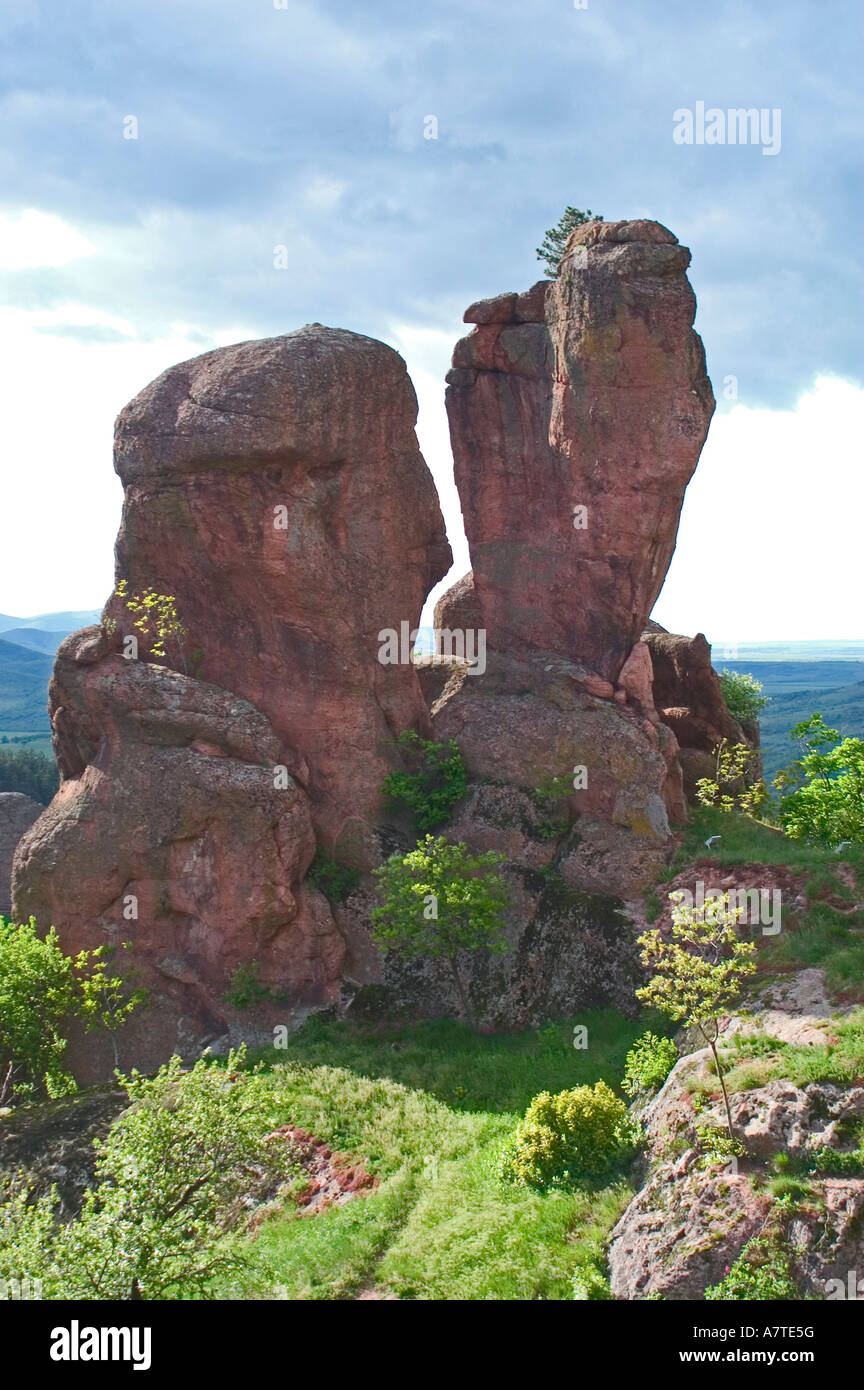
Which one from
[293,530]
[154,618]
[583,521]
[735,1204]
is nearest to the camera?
[735,1204]

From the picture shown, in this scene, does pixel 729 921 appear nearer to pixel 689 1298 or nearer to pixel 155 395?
pixel 689 1298

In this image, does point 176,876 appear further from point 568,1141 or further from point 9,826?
point 9,826

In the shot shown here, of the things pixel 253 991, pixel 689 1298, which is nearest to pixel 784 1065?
pixel 689 1298

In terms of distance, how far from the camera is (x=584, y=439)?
33875mm

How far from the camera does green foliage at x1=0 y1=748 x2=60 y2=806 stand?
100250mm

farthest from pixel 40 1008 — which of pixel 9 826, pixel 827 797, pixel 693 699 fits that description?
pixel 9 826

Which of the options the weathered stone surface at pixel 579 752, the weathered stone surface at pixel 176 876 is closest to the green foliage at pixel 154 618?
the weathered stone surface at pixel 176 876

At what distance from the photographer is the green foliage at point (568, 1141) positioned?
771 inches

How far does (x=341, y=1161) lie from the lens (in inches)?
865

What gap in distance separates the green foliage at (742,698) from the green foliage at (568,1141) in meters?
27.5

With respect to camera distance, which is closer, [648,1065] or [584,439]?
[648,1065]

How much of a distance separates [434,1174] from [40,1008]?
1292 centimetres

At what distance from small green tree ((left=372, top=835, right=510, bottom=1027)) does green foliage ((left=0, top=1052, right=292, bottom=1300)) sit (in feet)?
27.7

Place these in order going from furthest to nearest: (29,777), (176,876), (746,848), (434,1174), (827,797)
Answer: (29,777)
(827,797)
(746,848)
(176,876)
(434,1174)
